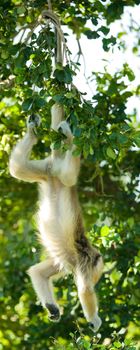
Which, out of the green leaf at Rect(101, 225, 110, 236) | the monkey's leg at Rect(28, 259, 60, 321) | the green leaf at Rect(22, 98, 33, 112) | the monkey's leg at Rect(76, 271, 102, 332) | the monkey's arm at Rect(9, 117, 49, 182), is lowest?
the monkey's leg at Rect(76, 271, 102, 332)

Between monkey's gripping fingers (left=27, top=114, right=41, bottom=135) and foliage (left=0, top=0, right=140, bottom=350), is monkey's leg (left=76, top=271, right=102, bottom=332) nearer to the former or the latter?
foliage (left=0, top=0, right=140, bottom=350)

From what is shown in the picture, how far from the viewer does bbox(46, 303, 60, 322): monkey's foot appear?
18.8ft

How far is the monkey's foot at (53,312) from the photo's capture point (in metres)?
5.72

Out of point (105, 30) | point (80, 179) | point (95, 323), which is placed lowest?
point (95, 323)

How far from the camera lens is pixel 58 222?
557 cm

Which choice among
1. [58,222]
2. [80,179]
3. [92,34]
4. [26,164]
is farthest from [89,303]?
[80,179]

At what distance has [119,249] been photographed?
6430mm

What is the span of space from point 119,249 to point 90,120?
2179 mm

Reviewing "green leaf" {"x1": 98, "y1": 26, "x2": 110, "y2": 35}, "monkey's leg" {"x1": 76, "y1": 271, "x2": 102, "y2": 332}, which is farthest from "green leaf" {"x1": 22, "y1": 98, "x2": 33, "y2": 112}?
"monkey's leg" {"x1": 76, "y1": 271, "x2": 102, "y2": 332}

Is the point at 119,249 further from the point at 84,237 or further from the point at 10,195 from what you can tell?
the point at 10,195

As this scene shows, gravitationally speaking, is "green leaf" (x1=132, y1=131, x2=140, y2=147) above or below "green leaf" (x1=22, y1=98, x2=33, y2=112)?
below

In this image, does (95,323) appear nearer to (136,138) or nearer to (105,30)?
(136,138)

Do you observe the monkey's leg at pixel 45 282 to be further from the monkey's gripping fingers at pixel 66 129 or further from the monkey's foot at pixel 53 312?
the monkey's gripping fingers at pixel 66 129

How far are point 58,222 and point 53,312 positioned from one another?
2.17ft
